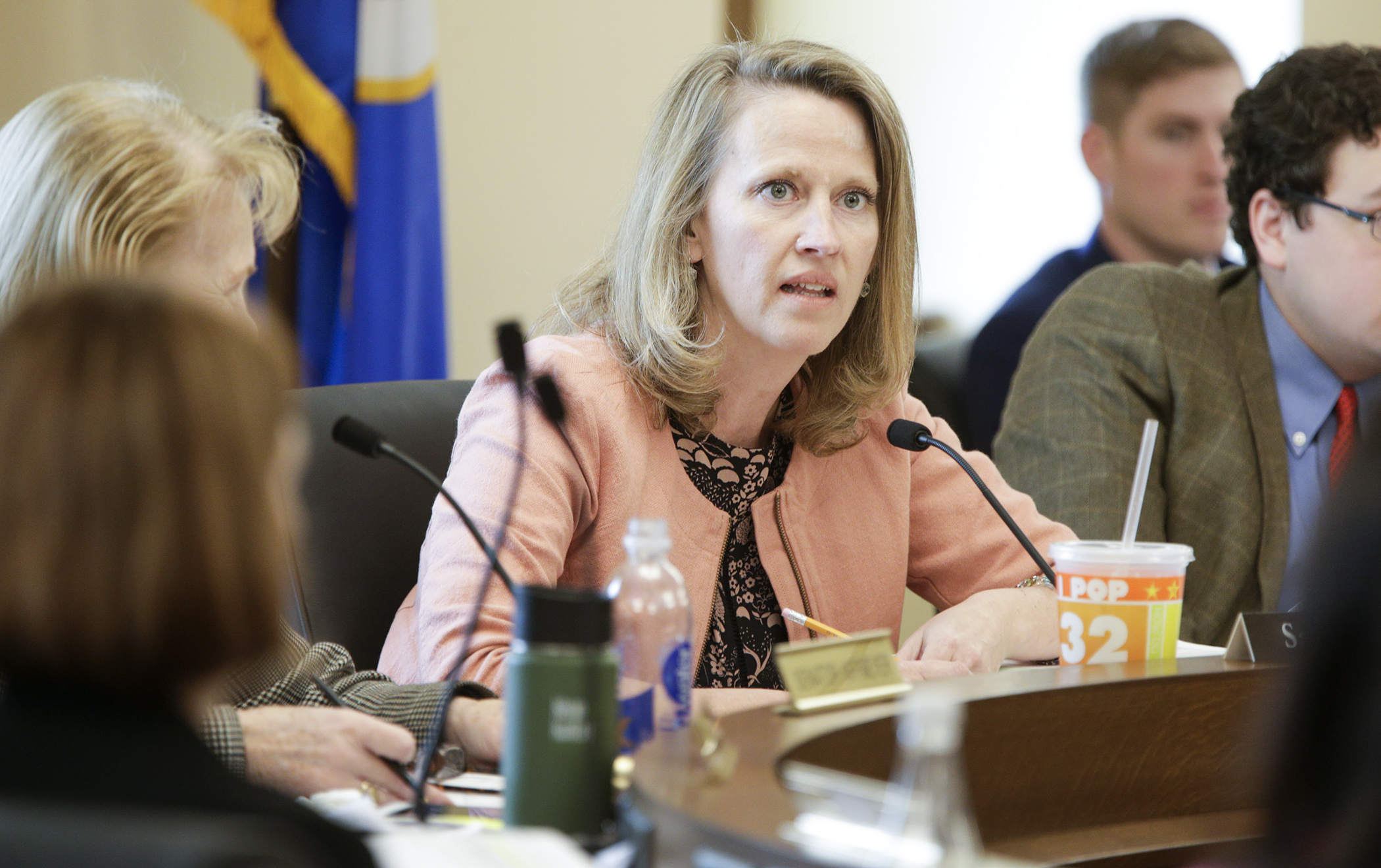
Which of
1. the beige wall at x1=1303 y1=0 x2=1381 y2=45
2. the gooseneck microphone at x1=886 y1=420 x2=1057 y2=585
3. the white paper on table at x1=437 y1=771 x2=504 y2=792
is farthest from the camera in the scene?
the beige wall at x1=1303 y1=0 x2=1381 y2=45

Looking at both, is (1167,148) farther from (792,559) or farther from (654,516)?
(654,516)

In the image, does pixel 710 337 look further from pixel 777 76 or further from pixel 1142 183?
pixel 1142 183

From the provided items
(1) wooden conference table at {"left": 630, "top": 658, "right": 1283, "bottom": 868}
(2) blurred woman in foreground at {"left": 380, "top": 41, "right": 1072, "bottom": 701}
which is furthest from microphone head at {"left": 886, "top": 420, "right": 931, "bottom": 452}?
(1) wooden conference table at {"left": 630, "top": 658, "right": 1283, "bottom": 868}

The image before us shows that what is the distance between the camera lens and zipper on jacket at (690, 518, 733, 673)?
1.65 m

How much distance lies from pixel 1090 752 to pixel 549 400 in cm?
55

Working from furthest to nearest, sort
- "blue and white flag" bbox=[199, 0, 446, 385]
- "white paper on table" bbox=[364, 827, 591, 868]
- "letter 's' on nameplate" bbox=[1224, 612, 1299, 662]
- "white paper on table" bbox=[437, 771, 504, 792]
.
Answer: "blue and white flag" bbox=[199, 0, 446, 385]
"letter 's' on nameplate" bbox=[1224, 612, 1299, 662]
"white paper on table" bbox=[437, 771, 504, 792]
"white paper on table" bbox=[364, 827, 591, 868]

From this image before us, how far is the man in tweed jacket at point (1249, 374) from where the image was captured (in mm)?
2107

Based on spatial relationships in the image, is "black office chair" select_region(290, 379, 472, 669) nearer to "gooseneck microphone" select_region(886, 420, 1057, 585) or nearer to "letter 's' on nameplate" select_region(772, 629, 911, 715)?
"gooseneck microphone" select_region(886, 420, 1057, 585)

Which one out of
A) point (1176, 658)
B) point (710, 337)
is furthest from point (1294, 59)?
point (1176, 658)

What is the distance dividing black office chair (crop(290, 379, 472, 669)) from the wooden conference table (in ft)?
2.59

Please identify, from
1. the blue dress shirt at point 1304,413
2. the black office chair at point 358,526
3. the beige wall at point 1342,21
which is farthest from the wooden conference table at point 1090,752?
the beige wall at point 1342,21

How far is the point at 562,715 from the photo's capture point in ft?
2.80

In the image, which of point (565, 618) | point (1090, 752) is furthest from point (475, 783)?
point (1090, 752)

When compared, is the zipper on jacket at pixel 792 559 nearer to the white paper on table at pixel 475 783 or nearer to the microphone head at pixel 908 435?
the microphone head at pixel 908 435
